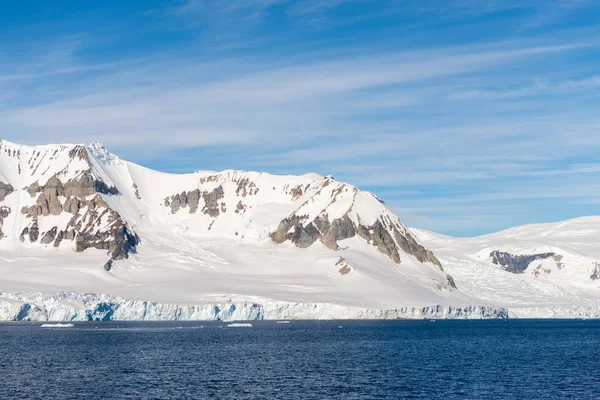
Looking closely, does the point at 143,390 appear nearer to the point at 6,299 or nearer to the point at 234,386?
the point at 234,386

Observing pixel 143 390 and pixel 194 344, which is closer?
pixel 143 390

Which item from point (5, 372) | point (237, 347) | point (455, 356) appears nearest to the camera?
point (5, 372)

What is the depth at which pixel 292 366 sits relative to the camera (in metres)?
95.4

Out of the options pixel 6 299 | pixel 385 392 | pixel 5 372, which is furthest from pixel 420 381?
pixel 6 299

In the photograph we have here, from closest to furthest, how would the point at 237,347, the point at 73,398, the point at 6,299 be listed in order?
the point at 73,398
the point at 237,347
the point at 6,299

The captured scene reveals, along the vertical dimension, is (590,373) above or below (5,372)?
above

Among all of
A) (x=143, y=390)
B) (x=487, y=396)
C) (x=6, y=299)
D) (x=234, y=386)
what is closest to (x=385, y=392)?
(x=487, y=396)

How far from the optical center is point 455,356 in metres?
110

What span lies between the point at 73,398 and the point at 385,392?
25.0 meters

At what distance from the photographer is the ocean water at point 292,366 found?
75.5m

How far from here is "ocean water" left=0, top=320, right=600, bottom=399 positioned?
75500 mm

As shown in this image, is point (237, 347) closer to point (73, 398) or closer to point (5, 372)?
point (5, 372)

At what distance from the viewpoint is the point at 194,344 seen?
4919 inches

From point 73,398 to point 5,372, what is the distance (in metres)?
19.4
